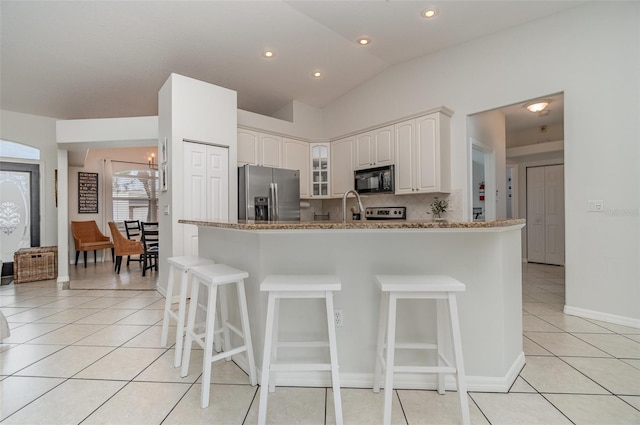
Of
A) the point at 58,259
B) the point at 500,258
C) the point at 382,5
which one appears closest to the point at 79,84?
the point at 58,259

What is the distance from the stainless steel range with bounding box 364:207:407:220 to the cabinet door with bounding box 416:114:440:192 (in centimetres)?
59

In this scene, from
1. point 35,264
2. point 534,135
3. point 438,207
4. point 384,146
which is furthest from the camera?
point 534,135

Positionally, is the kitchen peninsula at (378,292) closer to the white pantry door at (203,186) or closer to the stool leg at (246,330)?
the stool leg at (246,330)

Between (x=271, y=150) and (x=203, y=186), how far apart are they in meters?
1.59

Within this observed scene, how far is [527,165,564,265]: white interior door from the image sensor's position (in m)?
5.86

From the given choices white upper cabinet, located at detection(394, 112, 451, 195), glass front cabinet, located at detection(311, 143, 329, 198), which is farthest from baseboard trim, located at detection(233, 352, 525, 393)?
glass front cabinet, located at detection(311, 143, 329, 198)

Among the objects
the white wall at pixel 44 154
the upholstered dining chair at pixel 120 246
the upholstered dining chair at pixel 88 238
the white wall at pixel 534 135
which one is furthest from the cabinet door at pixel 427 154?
the white wall at pixel 44 154

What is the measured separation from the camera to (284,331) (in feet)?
6.08

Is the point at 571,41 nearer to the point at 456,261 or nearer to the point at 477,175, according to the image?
the point at 477,175

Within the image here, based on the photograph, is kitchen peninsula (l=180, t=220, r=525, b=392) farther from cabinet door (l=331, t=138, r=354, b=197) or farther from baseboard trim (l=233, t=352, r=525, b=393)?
cabinet door (l=331, t=138, r=354, b=197)

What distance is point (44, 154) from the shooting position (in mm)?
5328

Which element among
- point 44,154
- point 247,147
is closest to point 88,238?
point 44,154

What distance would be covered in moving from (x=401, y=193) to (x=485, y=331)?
107 inches

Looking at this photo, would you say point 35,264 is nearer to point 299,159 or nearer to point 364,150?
point 299,159
